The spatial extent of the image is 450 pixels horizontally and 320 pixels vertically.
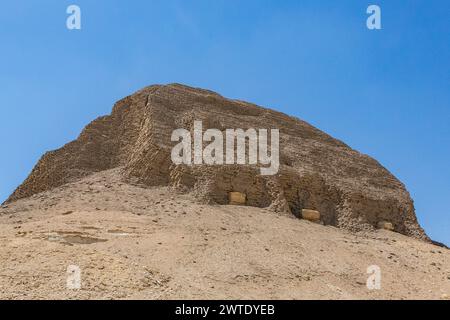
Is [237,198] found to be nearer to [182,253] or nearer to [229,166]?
[229,166]

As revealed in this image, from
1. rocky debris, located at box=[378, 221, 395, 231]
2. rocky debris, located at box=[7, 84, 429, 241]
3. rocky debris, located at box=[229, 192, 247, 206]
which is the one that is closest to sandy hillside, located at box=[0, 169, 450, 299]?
rocky debris, located at box=[229, 192, 247, 206]

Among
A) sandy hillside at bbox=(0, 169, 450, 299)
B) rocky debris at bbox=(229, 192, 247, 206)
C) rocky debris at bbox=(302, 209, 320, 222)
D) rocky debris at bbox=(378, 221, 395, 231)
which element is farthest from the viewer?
rocky debris at bbox=(378, 221, 395, 231)

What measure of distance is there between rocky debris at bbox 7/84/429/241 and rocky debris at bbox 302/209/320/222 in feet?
0.88

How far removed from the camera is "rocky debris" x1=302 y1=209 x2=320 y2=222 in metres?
21.9

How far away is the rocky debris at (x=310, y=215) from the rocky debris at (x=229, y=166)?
10.5 inches

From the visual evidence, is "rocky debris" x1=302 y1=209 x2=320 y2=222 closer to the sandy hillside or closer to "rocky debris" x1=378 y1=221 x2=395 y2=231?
the sandy hillside

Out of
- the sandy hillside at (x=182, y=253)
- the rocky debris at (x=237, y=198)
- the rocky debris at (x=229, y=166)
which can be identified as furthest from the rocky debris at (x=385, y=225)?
the rocky debris at (x=237, y=198)

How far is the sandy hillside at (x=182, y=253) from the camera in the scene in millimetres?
12125

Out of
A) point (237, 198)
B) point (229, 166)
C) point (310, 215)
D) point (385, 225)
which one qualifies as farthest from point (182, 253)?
point (385, 225)

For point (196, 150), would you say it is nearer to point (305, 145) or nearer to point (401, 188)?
point (305, 145)

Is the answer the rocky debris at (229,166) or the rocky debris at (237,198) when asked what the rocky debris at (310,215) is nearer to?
the rocky debris at (229,166)

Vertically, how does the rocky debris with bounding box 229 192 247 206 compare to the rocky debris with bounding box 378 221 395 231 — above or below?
above
